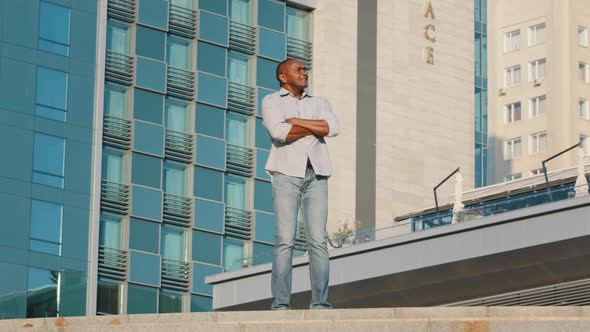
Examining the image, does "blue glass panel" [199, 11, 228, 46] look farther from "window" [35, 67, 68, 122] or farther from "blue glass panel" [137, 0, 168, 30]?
"window" [35, 67, 68, 122]

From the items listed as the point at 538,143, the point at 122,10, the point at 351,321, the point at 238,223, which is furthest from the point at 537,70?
the point at 351,321

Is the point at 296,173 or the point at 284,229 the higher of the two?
the point at 296,173

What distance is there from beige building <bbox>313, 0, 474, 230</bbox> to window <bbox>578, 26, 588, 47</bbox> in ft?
104

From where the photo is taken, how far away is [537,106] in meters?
110

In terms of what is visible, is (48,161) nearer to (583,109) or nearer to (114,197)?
(114,197)

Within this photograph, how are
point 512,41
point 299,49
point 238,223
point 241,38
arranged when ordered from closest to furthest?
point 238,223 → point 241,38 → point 299,49 → point 512,41

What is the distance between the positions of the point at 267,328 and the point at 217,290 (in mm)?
42006

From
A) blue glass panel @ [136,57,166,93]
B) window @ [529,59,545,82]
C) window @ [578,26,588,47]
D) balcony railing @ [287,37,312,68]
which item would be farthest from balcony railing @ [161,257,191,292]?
window @ [578,26,588,47]

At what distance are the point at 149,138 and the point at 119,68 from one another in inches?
104

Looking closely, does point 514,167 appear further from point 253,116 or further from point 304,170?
point 304,170

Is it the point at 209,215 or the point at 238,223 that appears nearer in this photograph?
the point at 209,215

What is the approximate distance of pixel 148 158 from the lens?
210ft

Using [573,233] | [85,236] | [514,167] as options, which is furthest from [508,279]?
[514,167]

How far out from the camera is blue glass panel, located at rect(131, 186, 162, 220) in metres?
63.1
